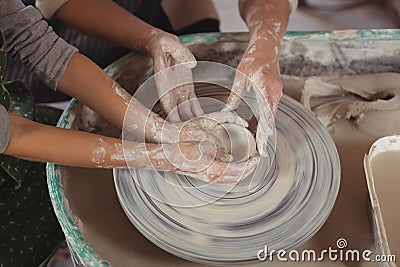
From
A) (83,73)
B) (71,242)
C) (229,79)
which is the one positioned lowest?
(71,242)

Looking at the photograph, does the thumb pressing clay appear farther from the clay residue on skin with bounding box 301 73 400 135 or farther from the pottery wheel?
the clay residue on skin with bounding box 301 73 400 135

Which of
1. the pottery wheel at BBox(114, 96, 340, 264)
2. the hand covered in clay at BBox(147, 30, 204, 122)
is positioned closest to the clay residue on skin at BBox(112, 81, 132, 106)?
the hand covered in clay at BBox(147, 30, 204, 122)

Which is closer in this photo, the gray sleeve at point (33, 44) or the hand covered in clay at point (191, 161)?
the hand covered in clay at point (191, 161)

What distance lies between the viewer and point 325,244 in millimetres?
1247

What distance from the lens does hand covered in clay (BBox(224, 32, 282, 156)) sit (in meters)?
1.32

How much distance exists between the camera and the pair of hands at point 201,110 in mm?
1231

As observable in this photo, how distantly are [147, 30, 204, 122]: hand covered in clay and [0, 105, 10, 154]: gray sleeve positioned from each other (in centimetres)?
37

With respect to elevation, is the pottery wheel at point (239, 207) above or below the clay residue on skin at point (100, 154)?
below

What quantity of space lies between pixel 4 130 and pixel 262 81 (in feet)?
1.95

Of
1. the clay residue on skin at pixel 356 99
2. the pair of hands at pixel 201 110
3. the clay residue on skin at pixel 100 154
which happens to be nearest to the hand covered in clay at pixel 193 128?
the pair of hands at pixel 201 110

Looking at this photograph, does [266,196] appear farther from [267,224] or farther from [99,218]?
[99,218]

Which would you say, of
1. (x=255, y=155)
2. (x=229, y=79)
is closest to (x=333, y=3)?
(x=229, y=79)

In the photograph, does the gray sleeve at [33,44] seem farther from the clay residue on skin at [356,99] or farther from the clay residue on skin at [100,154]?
the clay residue on skin at [356,99]

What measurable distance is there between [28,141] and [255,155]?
507mm
